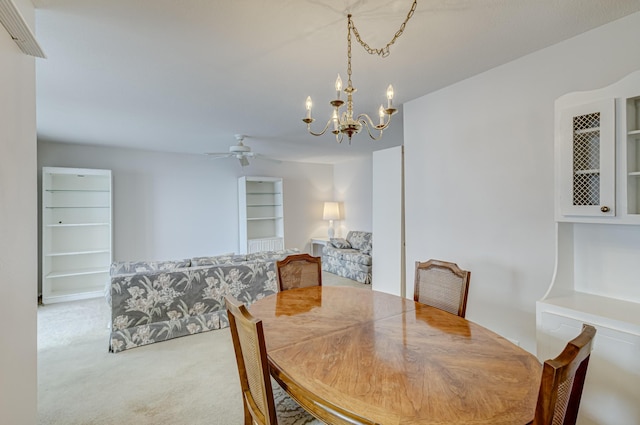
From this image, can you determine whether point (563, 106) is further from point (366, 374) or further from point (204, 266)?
point (204, 266)

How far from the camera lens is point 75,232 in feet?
16.4

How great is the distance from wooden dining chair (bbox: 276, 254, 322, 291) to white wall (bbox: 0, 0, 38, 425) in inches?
60.8

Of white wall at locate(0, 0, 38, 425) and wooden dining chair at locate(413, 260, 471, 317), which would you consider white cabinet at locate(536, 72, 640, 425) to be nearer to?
wooden dining chair at locate(413, 260, 471, 317)

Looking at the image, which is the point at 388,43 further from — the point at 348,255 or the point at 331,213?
the point at 331,213

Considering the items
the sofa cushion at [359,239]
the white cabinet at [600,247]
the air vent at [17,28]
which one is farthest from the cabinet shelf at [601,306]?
the sofa cushion at [359,239]

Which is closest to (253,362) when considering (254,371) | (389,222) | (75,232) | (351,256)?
(254,371)

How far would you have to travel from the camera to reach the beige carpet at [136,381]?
2.06m

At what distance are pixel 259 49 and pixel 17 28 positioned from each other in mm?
1241

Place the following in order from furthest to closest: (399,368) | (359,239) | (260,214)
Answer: (260,214), (359,239), (399,368)

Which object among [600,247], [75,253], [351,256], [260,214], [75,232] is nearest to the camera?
[600,247]

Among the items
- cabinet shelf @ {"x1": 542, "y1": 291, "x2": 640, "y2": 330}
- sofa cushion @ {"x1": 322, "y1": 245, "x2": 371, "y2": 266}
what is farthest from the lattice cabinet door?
sofa cushion @ {"x1": 322, "y1": 245, "x2": 371, "y2": 266}

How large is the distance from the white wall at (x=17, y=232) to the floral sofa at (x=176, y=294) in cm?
145

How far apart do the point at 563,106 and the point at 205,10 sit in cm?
222

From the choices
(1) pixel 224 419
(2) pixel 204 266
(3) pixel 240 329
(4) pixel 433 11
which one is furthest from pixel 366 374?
(2) pixel 204 266
